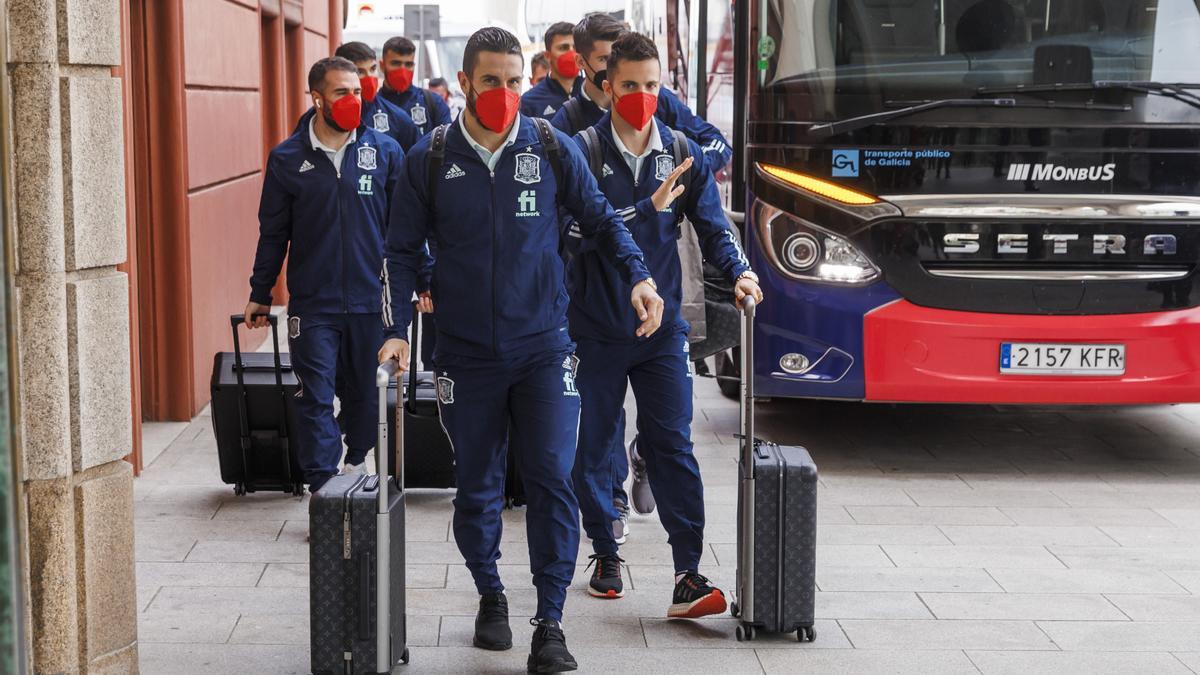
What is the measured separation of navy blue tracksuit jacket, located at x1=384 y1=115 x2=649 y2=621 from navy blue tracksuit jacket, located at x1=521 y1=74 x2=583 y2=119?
3.13 meters

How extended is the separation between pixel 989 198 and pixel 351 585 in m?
4.18

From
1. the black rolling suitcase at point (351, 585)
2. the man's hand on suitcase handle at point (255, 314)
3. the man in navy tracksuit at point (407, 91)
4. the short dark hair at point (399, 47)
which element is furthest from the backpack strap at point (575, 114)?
the short dark hair at point (399, 47)

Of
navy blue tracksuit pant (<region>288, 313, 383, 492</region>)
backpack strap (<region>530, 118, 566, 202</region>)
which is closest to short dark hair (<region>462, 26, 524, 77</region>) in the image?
backpack strap (<region>530, 118, 566, 202</region>)

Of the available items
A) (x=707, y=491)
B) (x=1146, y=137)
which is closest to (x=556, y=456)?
(x=707, y=491)

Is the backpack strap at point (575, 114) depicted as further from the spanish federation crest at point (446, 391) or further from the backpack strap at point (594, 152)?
the spanish federation crest at point (446, 391)

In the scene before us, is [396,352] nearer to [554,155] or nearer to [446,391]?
[446,391]

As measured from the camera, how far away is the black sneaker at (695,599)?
551cm

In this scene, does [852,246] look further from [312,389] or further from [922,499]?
[312,389]

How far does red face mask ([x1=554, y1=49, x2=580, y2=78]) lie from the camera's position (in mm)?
8352

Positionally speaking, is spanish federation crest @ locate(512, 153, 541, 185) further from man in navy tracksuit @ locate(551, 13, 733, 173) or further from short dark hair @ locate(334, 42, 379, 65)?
short dark hair @ locate(334, 42, 379, 65)

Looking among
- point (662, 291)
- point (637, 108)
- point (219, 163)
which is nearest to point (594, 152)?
point (637, 108)

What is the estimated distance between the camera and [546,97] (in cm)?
839

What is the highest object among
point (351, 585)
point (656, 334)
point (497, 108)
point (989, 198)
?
point (497, 108)

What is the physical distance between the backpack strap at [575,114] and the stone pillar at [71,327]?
2.44 metres
